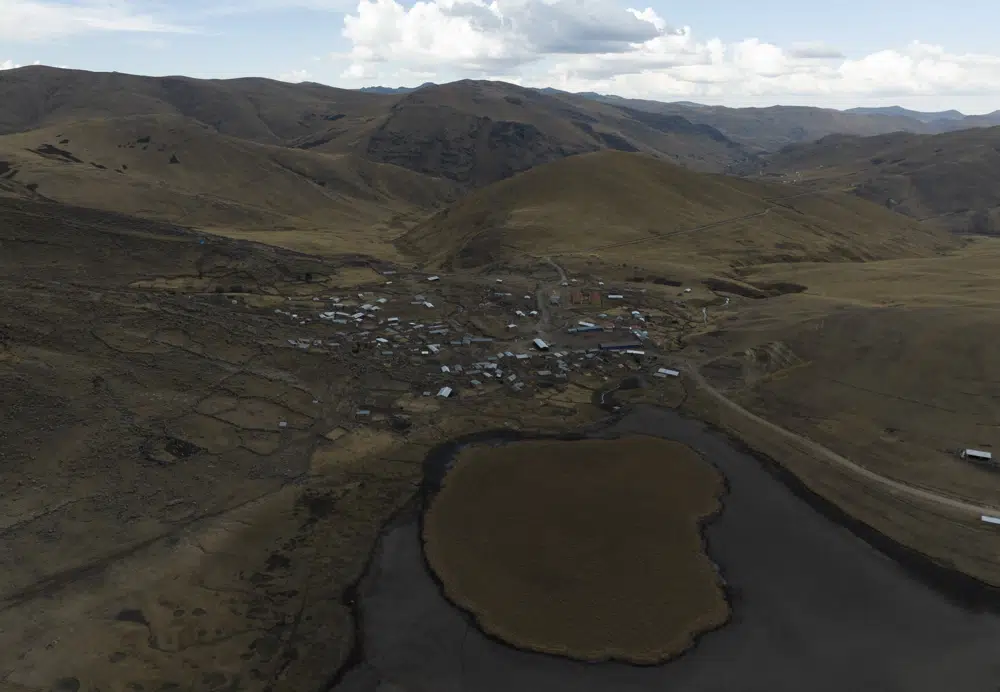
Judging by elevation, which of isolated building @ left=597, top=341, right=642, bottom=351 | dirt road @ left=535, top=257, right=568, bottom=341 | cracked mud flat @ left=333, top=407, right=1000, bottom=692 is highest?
dirt road @ left=535, top=257, right=568, bottom=341

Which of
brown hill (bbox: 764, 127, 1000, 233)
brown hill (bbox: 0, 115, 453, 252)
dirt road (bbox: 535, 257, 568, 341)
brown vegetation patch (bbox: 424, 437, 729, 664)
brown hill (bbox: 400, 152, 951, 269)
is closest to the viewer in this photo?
brown vegetation patch (bbox: 424, 437, 729, 664)

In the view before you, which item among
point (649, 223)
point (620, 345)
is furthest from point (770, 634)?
point (649, 223)

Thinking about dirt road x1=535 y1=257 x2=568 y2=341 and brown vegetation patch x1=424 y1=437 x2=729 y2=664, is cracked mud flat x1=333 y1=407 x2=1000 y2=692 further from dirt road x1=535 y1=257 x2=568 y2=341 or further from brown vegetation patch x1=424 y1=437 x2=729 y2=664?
dirt road x1=535 y1=257 x2=568 y2=341

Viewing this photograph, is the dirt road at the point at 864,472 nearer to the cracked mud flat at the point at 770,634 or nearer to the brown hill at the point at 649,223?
the cracked mud flat at the point at 770,634

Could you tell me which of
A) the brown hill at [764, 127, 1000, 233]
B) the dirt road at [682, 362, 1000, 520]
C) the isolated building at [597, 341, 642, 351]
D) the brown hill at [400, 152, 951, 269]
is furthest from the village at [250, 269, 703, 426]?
the brown hill at [764, 127, 1000, 233]

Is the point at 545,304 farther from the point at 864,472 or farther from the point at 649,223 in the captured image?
the point at 649,223

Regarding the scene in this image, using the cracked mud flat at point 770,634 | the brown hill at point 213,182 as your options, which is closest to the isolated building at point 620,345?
the cracked mud flat at point 770,634

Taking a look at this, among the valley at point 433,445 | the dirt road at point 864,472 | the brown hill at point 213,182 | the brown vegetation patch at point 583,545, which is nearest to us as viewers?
the valley at point 433,445
